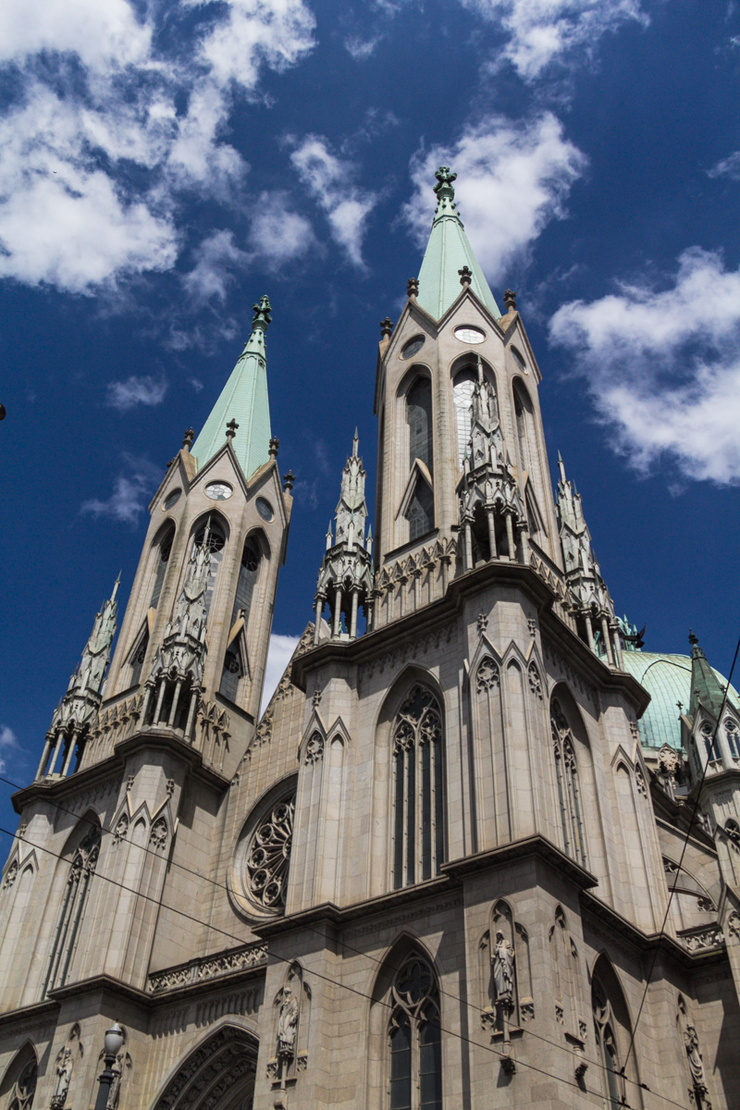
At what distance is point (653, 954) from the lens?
20.5 meters

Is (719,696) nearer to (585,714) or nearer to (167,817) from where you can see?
(585,714)

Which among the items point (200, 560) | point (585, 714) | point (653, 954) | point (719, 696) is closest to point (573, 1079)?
Answer: point (653, 954)

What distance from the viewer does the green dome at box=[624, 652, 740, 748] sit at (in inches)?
1977

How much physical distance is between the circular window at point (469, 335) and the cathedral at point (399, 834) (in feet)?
1.39

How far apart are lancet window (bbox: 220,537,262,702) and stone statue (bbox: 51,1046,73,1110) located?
11873mm

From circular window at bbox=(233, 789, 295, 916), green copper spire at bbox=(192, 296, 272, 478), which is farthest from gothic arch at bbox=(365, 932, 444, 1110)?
green copper spire at bbox=(192, 296, 272, 478)

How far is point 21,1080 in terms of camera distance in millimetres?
25484

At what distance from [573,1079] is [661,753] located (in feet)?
106

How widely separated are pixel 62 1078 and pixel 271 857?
697 cm

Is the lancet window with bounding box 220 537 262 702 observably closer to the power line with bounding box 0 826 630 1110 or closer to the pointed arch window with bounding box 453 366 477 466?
the power line with bounding box 0 826 630 1110

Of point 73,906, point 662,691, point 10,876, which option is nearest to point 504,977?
point 73,906

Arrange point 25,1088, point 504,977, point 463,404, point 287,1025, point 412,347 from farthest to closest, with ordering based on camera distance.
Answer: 1. point 412,347
2. point 463,404
3. point 25,1088
4. point 287,1025
5. point 504,977

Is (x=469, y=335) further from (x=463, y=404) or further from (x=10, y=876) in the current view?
(x=10, y=876)

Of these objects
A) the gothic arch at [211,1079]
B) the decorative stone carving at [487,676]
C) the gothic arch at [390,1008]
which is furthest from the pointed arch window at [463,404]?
the gothic arch at [211,1079]
